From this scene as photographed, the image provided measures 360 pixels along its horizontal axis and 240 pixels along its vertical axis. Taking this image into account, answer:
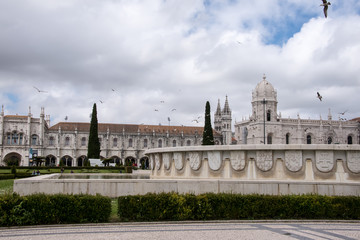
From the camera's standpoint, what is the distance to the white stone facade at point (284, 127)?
228ft

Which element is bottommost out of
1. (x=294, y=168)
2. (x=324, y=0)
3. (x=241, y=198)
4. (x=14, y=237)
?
(x=14, y=237)

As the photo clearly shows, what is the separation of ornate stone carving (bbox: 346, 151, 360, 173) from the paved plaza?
2638 mm

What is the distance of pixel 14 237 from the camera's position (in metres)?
6.81

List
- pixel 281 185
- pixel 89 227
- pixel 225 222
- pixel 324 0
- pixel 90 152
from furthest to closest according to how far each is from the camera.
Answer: pixel 90 152
pixel 324 0
pixel 281 185
pixel 225 222
pixel 89 227

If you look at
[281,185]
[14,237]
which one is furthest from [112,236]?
[281,185]

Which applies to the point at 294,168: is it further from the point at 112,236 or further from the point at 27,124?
the point at 27,124

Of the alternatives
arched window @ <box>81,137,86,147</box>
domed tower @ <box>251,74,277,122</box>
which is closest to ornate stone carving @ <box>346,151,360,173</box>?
domed tower @ <box>251,74,277,122</box>

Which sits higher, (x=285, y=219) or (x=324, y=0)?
(x=324, y=0)

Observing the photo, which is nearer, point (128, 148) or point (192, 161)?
point (192, 161)

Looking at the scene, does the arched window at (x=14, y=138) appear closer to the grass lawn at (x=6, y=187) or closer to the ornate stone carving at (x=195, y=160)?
the grass lawn at (x=6, y=187)

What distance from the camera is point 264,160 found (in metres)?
11.1

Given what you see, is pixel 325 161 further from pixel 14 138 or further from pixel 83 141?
pixel 83 141

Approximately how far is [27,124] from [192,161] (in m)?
58.3

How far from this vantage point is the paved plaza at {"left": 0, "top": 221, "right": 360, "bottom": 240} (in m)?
6.91
